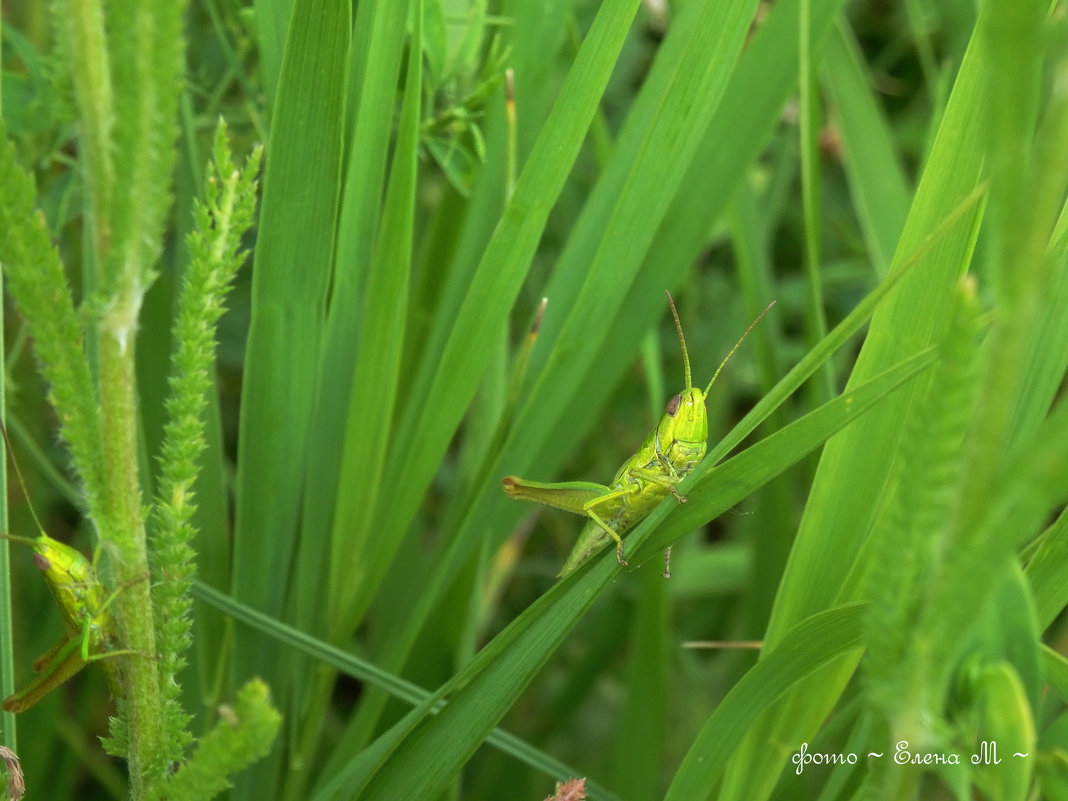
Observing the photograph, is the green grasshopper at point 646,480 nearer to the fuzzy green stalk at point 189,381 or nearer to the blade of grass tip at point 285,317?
the blade of grass tip at point 285,317

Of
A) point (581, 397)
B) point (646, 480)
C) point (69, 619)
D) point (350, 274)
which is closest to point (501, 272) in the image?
point (350, 274)

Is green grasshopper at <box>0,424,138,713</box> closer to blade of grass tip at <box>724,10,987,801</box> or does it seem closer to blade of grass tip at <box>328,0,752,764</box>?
blade of grass tip at <box>328,0,752,764</box>

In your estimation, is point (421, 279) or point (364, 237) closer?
point (364, 237)

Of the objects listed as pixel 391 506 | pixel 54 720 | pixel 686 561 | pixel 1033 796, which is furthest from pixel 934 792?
pixel 54 720

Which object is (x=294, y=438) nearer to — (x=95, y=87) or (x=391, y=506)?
(x=391, y=506)

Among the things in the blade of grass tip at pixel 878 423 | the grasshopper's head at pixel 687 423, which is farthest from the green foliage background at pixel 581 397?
the grasshopper's head at pixel 687 423

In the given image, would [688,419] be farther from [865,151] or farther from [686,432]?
[865,151]

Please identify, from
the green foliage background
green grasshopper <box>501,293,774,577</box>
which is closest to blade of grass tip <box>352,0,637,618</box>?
the green foliage background
